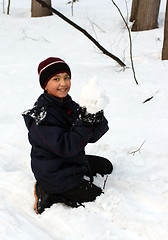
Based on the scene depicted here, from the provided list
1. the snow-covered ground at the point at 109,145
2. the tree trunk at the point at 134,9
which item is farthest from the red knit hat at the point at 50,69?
the tree trunk at the point at 134,9

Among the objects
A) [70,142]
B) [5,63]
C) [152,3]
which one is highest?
[152,3]

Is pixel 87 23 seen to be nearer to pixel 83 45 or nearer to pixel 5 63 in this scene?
pixel 83 45

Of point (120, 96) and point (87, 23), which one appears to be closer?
point (120, 96)

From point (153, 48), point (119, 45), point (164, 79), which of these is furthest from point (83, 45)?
point (164, 79)

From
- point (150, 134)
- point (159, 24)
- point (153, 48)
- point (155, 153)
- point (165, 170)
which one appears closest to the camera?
point (165, 170)

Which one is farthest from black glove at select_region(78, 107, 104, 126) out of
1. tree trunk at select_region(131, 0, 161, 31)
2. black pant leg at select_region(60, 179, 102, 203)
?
tree trunk at select_region(131, 0, 161, 31)

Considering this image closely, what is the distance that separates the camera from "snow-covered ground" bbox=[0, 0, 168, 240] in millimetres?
2170

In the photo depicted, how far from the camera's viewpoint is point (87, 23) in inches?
353

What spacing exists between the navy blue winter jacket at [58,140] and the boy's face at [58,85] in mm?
55

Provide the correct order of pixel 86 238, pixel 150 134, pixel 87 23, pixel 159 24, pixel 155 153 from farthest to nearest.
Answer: pixel 87 23 → pixel 159 24 → pixel 150 134 → pixel 155 153 → pixel 86 238

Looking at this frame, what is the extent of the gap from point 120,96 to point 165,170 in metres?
1.88

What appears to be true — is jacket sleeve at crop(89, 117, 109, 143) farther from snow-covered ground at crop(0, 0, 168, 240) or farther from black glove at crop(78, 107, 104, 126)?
snow-covered ground at crop(0, 0, 168, 240)

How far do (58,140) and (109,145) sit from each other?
1221mm

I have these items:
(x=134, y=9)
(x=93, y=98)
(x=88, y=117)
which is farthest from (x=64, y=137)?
(x=134, y=9)
